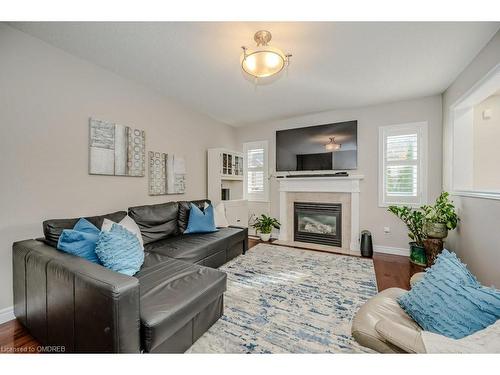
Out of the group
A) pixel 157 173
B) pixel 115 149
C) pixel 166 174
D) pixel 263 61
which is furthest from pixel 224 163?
pixel 263 61

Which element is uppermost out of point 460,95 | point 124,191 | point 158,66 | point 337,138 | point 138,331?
point 158,66

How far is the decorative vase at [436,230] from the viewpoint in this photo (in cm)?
270

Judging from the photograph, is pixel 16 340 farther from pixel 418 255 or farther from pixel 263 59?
pixel 418 255

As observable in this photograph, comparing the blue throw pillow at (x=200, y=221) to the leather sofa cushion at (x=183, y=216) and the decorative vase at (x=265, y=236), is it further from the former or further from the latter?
the decorative vase at (x=265, y=236)

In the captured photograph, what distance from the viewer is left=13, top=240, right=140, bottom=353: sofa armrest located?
1.05 m

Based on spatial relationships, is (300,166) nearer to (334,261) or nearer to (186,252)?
(334,261)

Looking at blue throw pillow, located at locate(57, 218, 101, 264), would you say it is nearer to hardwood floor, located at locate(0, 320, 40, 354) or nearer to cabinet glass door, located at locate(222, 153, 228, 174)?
hardwood floor, located at locate(0, 320, 40, 354)

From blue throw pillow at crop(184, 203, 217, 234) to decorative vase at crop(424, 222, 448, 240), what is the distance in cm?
293

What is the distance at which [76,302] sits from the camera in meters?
1.19

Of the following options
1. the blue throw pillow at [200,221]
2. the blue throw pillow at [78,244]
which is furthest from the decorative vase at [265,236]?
the blue throw pillow at [78,244]

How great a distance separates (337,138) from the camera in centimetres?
385


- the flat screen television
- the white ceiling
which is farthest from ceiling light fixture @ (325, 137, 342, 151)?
the white ceiling

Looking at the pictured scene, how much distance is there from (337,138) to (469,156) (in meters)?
1.76

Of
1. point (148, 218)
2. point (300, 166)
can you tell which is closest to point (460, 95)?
point (300, 166)
